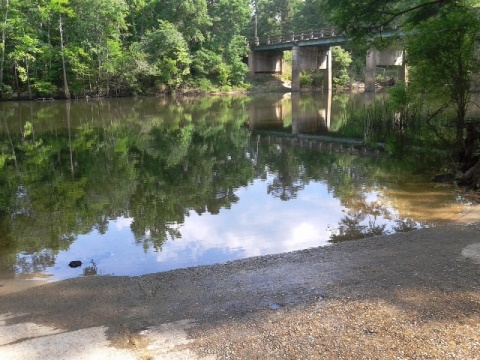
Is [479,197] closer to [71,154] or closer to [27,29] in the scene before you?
[71,154]

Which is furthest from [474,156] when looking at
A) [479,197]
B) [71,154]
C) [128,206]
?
[71,154]

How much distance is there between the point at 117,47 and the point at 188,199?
3705 centimetres

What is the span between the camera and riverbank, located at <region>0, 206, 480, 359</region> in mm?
3848

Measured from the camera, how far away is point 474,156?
11594 mm

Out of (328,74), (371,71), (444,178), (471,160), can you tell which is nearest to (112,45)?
(371,71)

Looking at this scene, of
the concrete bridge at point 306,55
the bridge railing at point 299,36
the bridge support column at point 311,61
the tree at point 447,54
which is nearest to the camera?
the tree at point 447,54

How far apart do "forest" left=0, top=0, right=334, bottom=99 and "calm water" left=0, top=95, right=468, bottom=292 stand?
968 inches

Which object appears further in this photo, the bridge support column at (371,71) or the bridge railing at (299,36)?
the bridge support column at (371,71)

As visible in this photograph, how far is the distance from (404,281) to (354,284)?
0.54m

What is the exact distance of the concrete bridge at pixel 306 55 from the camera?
51112 mm

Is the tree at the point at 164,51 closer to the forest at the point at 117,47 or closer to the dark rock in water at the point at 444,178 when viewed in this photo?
the forest at the point at 117,47

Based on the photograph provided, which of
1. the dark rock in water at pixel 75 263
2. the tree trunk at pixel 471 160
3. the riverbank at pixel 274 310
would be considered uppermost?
the tree trunk at pixel 471 160

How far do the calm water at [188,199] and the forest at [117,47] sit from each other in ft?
80.6

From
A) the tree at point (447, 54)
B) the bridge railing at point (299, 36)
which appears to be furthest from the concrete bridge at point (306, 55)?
the tree at point (447, 54)
